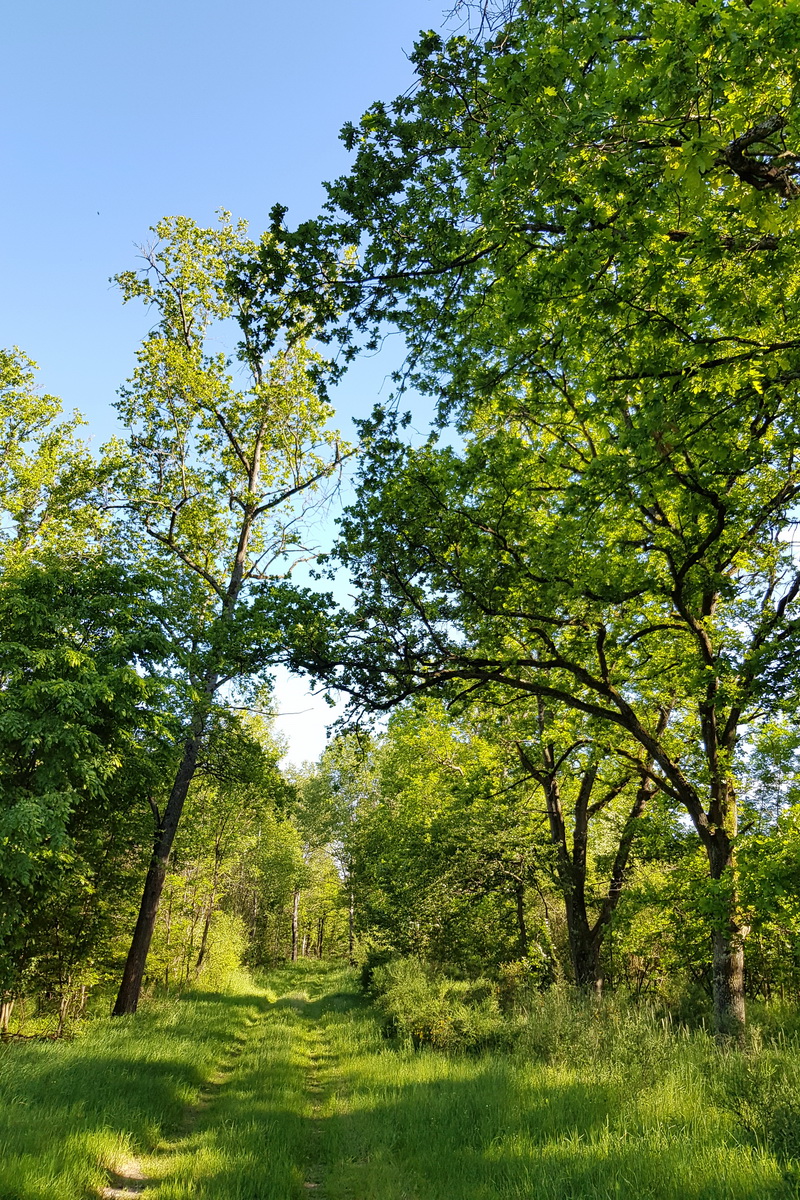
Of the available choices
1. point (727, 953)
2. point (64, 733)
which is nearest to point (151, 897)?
Result: point (64, 733)

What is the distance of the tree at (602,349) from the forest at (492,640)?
6 centimetres

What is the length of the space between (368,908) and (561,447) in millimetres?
17552

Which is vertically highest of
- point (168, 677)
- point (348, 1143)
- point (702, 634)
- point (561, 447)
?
point (561, 447)

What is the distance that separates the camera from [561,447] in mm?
11117

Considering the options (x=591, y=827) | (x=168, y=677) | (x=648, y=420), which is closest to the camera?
(x=648, y=420)

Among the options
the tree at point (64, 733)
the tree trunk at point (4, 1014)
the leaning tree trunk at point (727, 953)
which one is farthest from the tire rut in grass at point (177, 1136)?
the leaning tree trunk at point (727, 953)

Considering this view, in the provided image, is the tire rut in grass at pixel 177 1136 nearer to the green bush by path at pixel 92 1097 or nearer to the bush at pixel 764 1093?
the green bush by path at pixel 92 1097

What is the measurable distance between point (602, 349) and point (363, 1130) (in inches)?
358

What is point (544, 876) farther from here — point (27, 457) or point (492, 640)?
point (27, 457)

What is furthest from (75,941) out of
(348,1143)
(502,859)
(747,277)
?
(747,277)

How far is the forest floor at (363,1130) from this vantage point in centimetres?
474

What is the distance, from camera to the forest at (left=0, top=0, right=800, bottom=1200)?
456cm

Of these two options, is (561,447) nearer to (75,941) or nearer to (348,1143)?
(348,1143)

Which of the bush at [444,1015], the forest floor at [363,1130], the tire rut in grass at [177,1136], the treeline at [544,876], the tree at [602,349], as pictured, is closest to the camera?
the tree at [602,349]
